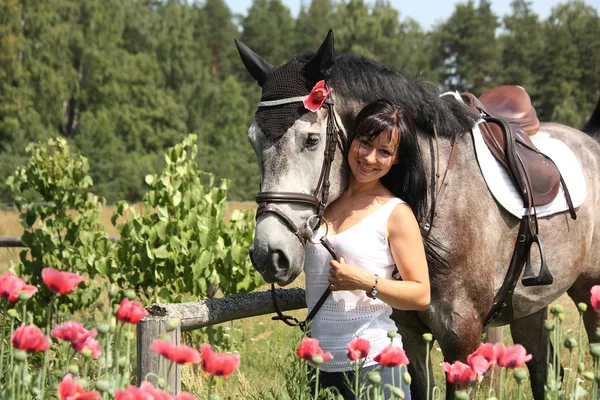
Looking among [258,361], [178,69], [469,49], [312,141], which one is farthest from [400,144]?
[469,49]

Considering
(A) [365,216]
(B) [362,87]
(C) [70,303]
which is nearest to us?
(A) [365,216]

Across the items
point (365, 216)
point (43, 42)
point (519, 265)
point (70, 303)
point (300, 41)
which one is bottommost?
point (70, 303)

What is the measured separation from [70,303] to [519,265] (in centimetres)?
401

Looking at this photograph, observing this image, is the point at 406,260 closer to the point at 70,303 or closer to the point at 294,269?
the point at 294,269

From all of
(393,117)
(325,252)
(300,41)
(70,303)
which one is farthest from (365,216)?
(300,41)

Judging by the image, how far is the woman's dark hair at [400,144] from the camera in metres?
2.71

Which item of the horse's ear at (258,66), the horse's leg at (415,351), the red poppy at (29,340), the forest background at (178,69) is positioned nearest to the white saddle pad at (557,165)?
the horse's leg at (415,351)

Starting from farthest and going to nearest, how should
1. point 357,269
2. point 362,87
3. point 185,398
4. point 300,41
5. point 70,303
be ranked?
point 300,41 → point 70,303 → point 362,87 → point 357,269 → point 185,398

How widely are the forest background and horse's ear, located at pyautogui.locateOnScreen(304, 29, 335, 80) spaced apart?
26.8 m

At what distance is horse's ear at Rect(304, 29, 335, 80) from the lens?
2928mm

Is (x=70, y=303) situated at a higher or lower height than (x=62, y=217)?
lower

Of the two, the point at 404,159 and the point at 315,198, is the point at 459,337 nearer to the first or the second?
the point at 404,159

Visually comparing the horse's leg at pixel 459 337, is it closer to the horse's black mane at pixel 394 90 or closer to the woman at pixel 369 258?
the woman at pixel 369 258

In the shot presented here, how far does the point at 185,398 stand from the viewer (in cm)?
165
